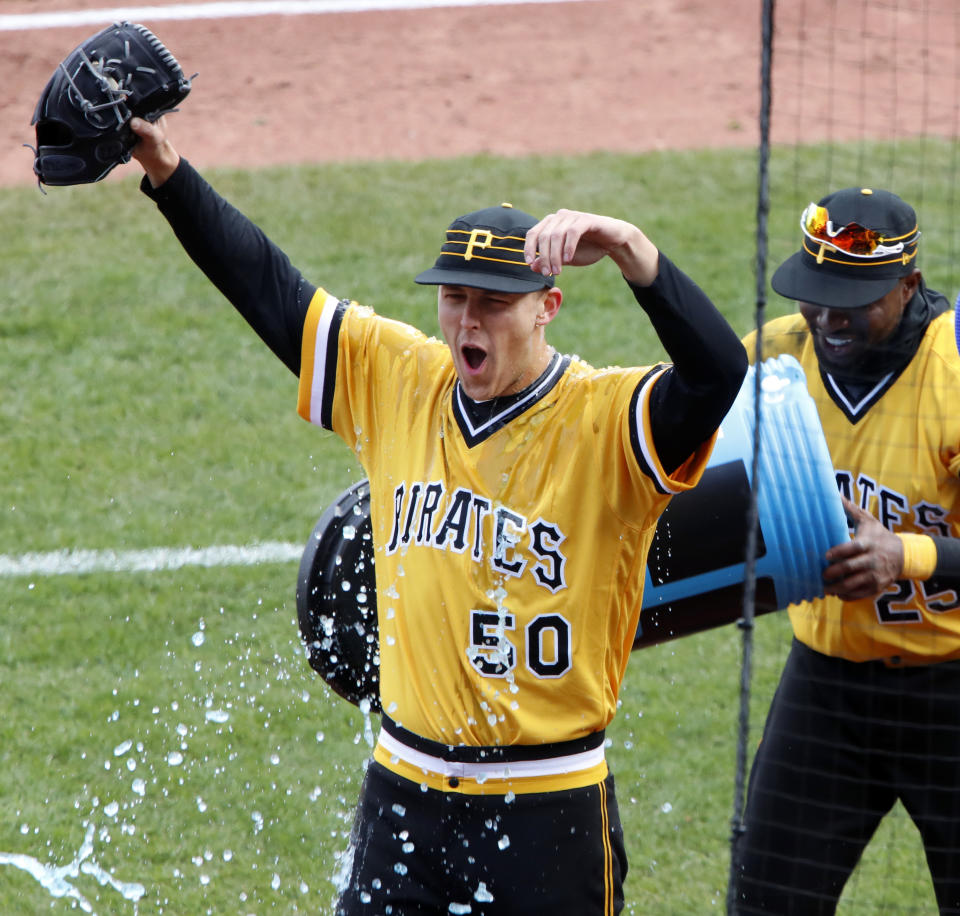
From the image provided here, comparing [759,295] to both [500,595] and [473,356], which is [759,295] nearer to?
[473,356]

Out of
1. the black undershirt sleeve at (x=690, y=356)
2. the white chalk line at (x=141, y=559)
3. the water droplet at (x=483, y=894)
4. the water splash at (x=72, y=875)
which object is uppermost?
the black undershirt sleeve at (x=690, y=356)

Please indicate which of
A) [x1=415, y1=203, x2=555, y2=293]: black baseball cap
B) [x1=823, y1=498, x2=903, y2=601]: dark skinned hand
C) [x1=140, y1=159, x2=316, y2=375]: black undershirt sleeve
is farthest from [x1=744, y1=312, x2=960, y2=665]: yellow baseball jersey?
[x1=140, y1=159, x2=316, y2=375]: black undershirt sleeve

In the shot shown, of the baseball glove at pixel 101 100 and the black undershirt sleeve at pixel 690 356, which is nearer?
the black undershirt sleeve at pixel 690 356

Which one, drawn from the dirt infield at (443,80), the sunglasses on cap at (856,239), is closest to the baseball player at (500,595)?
the sunglasses on cap at (856,239)

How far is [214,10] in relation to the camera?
10664 millimetres

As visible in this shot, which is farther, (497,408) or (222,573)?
(222,573)

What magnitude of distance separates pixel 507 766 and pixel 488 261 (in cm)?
103

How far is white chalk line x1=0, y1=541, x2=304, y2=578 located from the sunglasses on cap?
285cm

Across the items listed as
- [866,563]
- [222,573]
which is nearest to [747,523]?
[866,563]

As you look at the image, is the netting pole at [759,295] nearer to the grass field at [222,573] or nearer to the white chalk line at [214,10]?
the grass field at [222,573]

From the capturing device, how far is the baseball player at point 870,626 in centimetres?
339

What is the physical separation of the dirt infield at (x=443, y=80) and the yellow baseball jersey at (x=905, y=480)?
607 cm

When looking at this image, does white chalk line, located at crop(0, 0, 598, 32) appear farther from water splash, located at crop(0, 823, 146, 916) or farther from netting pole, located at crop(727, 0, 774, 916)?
netting pole, located at crop(727, 0, 774, 916)

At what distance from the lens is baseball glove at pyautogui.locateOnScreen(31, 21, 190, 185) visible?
2904 mm
